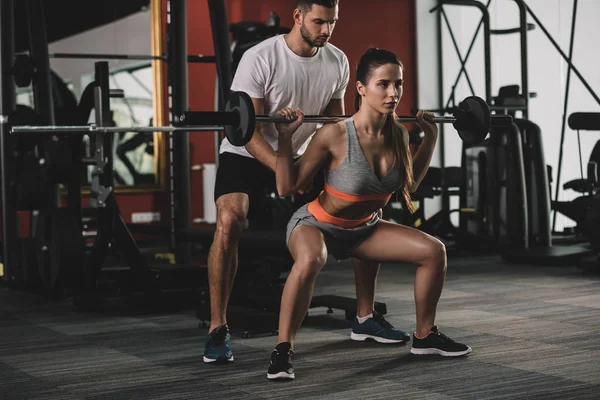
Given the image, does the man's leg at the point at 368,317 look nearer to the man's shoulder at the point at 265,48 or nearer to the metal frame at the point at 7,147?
the man's shoulder at the point at 265,48

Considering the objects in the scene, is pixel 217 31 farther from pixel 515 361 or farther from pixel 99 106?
pixel 515 361

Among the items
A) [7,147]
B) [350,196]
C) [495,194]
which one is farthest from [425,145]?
[495,194]

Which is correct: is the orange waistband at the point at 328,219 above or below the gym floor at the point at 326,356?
above

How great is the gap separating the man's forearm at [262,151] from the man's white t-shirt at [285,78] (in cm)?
17

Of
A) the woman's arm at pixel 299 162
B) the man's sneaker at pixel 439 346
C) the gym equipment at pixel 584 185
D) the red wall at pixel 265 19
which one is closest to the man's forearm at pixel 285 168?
the woman's arm at pixel 299 162

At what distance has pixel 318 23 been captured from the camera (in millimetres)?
2855

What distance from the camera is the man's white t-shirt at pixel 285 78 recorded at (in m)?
2.97

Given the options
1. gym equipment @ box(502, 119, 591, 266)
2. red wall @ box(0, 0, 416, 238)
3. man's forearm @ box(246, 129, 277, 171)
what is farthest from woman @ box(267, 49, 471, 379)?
red wall @ box(0, 0, 416, 238)

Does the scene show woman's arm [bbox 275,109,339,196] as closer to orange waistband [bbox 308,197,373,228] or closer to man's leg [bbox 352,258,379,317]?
orange waistband [bbox 308,197,373,228]

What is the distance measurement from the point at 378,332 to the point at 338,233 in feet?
1.70

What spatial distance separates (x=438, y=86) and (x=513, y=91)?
262 cm

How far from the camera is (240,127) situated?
8.24 ft

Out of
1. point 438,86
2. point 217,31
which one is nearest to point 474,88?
point 438,86

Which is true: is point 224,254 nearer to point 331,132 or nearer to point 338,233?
point 338,233
